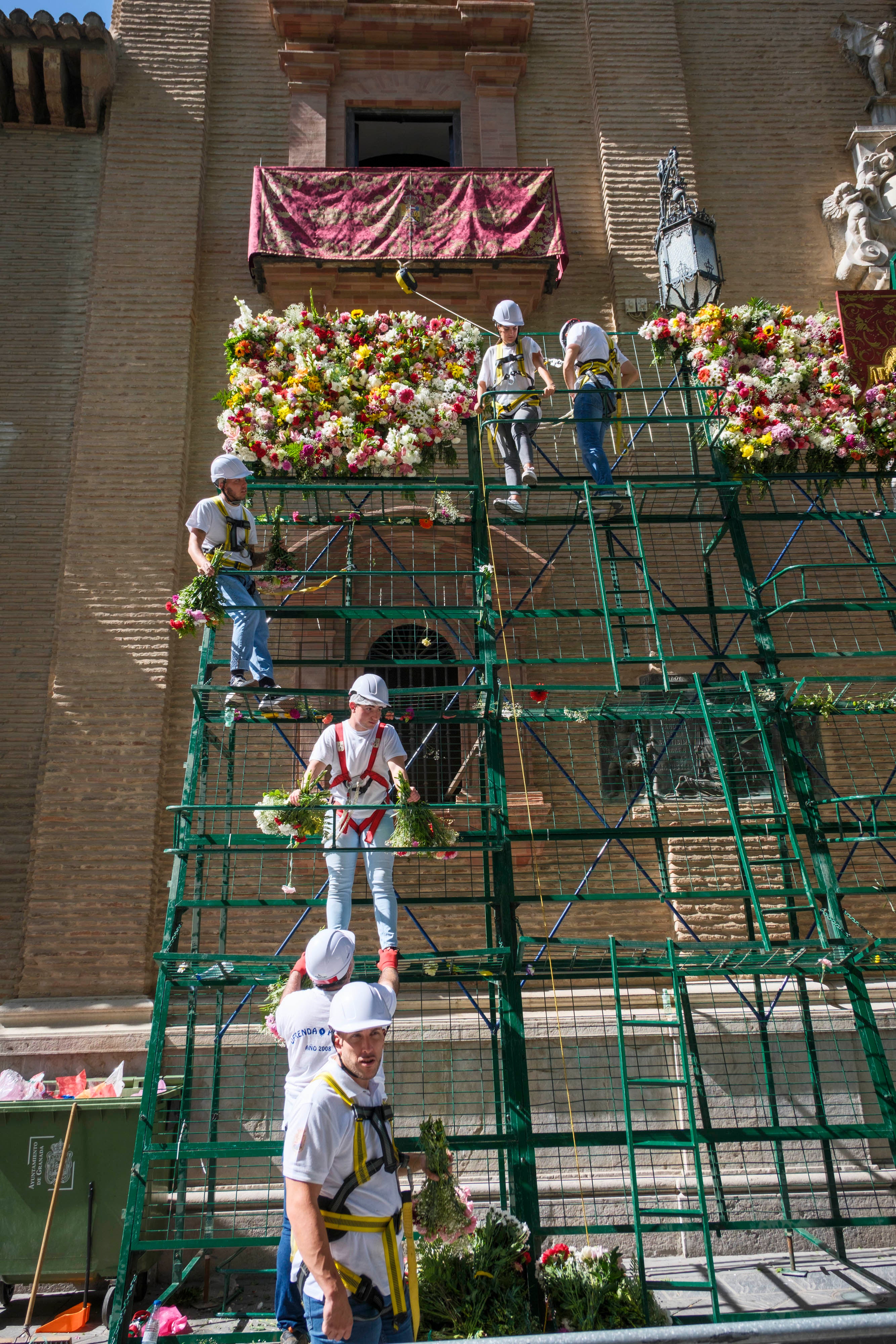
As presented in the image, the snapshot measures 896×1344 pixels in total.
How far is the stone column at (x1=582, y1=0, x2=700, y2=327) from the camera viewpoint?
40.1 ft

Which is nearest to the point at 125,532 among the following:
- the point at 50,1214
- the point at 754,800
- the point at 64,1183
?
the point at 64,1183

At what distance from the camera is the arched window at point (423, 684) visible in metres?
10.1

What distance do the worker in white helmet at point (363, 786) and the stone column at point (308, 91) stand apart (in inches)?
353

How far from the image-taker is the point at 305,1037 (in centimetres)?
491

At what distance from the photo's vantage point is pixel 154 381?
37.4 ft

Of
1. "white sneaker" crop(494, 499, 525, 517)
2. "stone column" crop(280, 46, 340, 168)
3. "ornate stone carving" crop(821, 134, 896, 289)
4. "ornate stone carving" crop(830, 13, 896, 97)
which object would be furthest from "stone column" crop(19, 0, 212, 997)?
"ornate stone carving" crop(830, 13, 896, 97)

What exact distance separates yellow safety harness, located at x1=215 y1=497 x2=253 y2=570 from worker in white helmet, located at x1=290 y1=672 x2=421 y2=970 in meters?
1.98

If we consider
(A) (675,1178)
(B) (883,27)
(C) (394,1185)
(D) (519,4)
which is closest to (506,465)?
(A) (675,1178)

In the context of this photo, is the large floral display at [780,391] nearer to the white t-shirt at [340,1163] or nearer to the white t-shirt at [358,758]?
the white t-shirt at [358,758]

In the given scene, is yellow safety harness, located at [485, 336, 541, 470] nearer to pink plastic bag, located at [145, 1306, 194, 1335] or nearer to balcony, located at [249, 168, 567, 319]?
balcony, located at [249, 168, 567, 319]

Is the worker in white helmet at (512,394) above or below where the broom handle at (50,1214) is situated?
above

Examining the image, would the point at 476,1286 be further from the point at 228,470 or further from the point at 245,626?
the point at 228,470

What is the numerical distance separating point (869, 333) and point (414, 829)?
7.30 meters

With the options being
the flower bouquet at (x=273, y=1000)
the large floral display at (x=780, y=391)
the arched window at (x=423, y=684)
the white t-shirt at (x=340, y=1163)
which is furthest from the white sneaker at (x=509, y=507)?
the white t-shirt at (x=340, y=1163)
